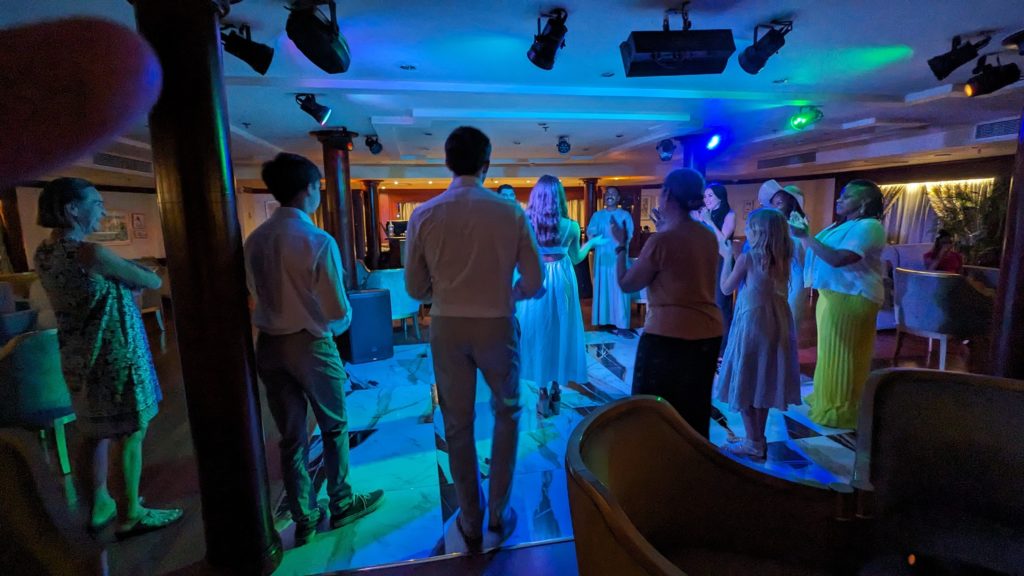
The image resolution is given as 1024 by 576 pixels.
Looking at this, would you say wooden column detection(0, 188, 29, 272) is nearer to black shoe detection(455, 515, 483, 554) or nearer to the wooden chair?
the wooden chair

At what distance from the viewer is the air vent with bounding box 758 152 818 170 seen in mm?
8688

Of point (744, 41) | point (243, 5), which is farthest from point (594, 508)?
point (744, 41)

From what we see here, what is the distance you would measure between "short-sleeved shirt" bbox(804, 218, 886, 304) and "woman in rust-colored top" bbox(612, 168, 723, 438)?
138 centimetres

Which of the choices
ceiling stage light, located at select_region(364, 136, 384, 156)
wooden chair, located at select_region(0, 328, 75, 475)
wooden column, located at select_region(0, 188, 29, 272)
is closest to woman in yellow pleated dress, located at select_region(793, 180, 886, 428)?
wooden chair, located at select_region(0, 328, 75, 475)

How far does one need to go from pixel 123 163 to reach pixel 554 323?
22.7ft

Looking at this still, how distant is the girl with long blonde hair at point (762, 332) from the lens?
7.89 feet

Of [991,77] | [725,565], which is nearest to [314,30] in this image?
[725,565]

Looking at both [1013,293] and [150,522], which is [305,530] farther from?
[1013,293]

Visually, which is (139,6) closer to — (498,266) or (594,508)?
(498,266)

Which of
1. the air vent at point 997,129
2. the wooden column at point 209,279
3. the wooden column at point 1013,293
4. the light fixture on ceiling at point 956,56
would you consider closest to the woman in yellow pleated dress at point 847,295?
the wooden column at point 1013,293

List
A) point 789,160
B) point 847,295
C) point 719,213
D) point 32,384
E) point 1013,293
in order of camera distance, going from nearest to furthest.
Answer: point 1013,293 → point 32,384 → point 847,295 → point 719,213 → point 789,160

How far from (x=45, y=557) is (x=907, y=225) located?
43.7 feet

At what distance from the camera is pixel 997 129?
5.97 metres

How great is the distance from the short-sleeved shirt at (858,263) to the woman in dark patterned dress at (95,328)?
141 inches
